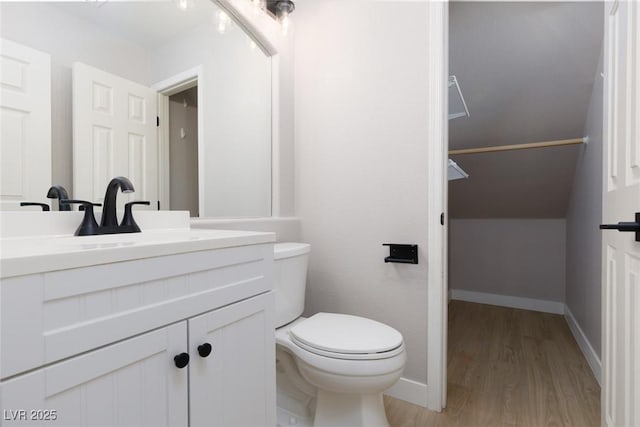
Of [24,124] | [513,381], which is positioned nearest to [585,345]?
[513,381]

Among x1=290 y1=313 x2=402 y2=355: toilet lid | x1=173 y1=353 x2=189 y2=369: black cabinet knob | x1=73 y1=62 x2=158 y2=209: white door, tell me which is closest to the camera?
x1=173 y1=353 x2=189 y2=369: black cabinet knob

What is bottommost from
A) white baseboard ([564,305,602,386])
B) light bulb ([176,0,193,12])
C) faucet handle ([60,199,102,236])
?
white baseboard ([564,305,602,386])

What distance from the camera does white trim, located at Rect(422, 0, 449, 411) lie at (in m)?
1.47

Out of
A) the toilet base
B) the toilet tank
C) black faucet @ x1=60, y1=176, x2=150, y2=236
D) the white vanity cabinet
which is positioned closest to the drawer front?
the white vanity cabinet

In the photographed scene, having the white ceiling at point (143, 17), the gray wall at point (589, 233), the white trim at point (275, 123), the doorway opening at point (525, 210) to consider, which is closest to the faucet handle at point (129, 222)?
the white ceiling at point (143, 17)

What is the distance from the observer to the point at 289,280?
1454 millimetres

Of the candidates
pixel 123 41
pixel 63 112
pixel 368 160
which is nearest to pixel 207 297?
pixel 63 112

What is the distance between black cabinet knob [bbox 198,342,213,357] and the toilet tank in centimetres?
61

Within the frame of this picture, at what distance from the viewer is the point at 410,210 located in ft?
5.12

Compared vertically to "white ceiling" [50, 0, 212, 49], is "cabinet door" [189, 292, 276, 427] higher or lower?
lower

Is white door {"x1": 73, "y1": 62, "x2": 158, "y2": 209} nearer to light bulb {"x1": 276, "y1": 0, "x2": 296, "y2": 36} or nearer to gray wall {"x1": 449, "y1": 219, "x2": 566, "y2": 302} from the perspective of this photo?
light bulb {"x1": 276, "y1": 0, "x2": 296, "y2": 36}

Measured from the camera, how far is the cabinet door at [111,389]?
501 millimetres

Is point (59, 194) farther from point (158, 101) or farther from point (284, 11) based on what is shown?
point (284, 11)

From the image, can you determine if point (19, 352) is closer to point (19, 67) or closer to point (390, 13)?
point (19, 67)
